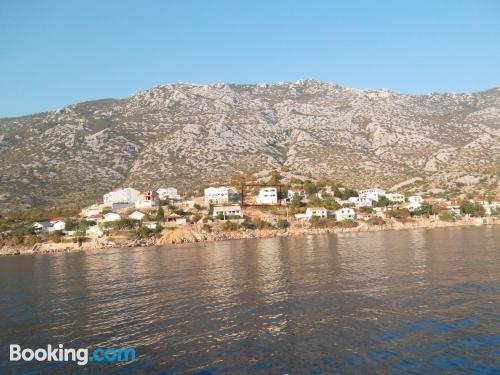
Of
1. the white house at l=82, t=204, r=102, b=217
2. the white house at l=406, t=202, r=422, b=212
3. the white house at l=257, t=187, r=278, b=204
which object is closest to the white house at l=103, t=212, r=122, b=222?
the white house at l=82, t=204, r=102, b=217

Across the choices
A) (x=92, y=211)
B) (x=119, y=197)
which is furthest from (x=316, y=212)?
(x=92, y=211)

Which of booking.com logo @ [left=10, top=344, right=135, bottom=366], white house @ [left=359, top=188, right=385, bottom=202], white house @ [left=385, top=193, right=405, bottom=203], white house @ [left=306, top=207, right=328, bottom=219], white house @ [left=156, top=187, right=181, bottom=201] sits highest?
white house @ [left=156, top=187, right=181, bottom=201]

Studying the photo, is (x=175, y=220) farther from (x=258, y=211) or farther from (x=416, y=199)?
(x=416, y=199)

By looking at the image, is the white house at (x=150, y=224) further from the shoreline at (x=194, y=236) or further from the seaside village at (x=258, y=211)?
the shoreline at (x=194, y=236)

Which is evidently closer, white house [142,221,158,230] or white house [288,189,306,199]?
white house [142,221,158,230]

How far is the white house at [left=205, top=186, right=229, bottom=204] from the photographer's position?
115 m

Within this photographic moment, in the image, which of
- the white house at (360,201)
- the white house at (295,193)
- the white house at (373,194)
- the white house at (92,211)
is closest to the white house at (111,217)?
the white house at (92,211)

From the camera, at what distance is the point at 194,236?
89.4 metres

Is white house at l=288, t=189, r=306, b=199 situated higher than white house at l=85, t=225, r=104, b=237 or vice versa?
white house at l=288, t=189, r=306, b=199

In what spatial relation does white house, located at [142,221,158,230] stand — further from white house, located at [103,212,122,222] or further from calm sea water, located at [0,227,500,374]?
calm sea water, located at [0,227,500,374]

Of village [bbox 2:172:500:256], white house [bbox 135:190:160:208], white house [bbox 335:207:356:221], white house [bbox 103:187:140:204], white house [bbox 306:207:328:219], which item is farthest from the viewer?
white house [bbox 103:187:140:204]

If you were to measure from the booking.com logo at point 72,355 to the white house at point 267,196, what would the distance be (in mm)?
98554

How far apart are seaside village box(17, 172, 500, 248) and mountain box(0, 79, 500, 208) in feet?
67.4

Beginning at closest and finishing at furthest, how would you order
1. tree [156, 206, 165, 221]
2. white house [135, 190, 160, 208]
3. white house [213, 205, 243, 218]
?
tree [156, 206, 165, 221], white house [213, 205, 243, 218], white house [135, 190, 160, 208]
